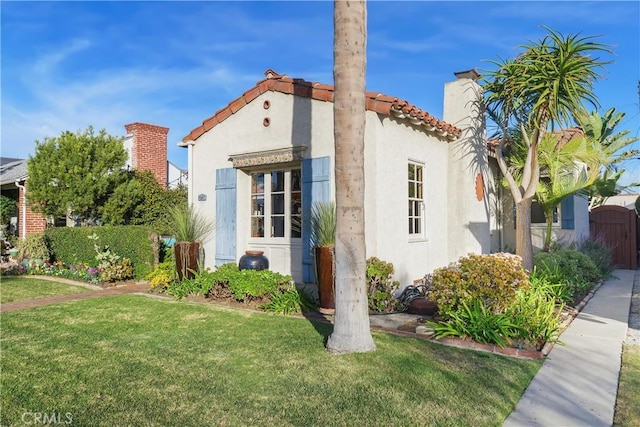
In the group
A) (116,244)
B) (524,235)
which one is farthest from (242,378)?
(116,244)

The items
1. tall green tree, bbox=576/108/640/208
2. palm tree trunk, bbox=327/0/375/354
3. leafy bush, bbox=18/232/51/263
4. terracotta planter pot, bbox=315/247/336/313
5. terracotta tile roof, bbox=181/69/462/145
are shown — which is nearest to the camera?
palm tree trunk, bbox=327/0/375/354

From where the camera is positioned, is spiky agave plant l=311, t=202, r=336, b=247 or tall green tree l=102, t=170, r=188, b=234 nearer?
spiky agave plant l=311, t=202, r=336, b=247

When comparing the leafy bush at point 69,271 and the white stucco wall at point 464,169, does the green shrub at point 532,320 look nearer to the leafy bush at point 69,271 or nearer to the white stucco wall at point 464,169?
the white stucco wall at point 464,169

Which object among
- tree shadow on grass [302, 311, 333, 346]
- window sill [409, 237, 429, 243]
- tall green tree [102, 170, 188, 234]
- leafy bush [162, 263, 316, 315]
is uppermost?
tall green tree [102, 170, 188, 234]

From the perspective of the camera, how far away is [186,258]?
9531mm

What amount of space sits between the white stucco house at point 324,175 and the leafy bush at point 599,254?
10.7 feet

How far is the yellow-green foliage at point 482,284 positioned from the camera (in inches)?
233

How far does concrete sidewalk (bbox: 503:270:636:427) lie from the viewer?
3.59 meters

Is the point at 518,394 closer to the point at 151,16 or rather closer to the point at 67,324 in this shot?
the point at 67,324

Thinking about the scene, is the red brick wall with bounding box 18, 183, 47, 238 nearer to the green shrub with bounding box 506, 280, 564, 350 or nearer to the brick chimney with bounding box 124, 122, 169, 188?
the brick chimney with bounding box 124, 122, 169, 188

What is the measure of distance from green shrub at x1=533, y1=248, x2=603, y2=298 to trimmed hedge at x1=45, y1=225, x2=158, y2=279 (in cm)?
927

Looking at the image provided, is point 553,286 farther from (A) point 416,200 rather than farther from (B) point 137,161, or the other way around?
(B) point 137,161

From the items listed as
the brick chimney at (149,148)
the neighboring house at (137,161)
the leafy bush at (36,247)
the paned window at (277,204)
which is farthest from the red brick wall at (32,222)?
the paned window at (277,204)

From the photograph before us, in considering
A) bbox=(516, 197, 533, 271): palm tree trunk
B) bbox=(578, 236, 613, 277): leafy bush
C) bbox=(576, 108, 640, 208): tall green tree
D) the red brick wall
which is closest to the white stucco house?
bbox=(516, 197, 533, 271): palm tree trunk
